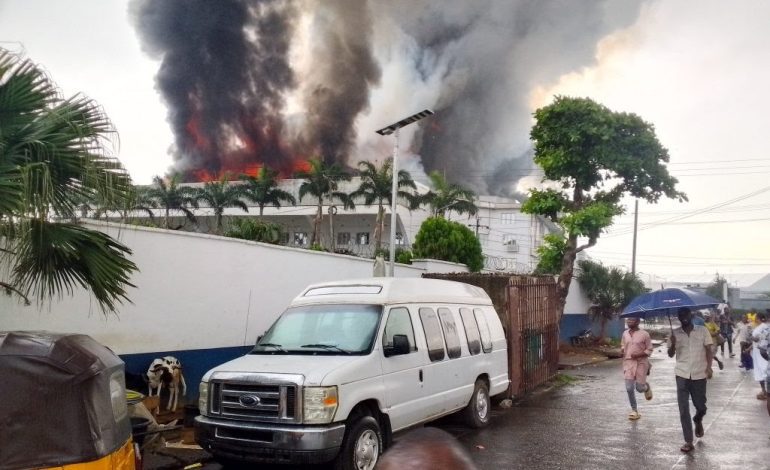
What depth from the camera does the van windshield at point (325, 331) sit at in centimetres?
729

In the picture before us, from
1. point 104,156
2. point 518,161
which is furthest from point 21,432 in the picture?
point 518,161

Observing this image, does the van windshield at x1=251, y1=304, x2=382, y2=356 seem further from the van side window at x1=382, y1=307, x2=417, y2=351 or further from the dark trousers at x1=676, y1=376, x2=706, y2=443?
the dark trousers at x1=676, y1=376, x2=706, y2=443

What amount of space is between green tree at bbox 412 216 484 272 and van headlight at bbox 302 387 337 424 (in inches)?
723

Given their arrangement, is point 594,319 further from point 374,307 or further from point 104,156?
point 104,156

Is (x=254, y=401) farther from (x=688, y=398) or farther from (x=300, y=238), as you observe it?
(x=300, y=238)

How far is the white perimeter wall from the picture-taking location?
8398 mm

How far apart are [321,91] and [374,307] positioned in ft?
249

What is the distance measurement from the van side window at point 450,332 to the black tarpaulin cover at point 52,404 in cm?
535

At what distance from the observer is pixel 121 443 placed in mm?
4223

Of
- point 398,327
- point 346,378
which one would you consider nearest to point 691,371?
point 398,327

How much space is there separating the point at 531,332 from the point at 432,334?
20.9 feet

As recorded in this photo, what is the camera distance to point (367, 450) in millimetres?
6832

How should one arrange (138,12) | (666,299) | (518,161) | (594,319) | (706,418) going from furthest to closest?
(518,161) → (138,12) → (594,319) → (706,418) → (666,299)

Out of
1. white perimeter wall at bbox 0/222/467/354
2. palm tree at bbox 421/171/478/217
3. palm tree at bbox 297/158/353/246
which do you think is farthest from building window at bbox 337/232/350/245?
white perimeter wall at bbox 0/222/467/354
